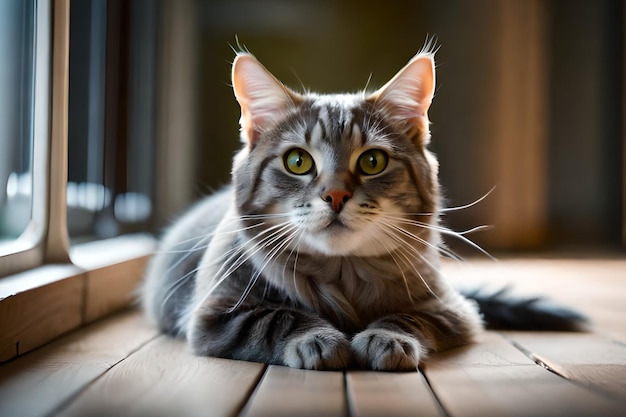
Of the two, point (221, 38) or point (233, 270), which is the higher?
point (221, 38)

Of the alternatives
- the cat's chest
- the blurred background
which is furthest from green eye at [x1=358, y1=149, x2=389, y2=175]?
the blurred background

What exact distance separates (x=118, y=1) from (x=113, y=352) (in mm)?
1995

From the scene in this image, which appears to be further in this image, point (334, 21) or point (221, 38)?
point (334, 21)

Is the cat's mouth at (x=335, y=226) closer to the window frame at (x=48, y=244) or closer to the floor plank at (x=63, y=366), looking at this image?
the floor plank at (x=63, y=366)

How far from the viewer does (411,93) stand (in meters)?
1.65

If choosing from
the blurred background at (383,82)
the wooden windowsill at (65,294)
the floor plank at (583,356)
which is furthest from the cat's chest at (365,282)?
the blurred background at (383,82)

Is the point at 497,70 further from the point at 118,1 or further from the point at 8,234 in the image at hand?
the point at 8,234

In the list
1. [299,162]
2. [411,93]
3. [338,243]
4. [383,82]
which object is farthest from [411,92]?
→ [383,82]

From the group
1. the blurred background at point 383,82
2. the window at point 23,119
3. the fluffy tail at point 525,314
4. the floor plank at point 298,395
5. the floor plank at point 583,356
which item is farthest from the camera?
the blurred background at point 383,82

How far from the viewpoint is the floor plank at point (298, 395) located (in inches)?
42.4

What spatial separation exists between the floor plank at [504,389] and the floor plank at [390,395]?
3 cm

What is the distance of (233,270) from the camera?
5.29 ft

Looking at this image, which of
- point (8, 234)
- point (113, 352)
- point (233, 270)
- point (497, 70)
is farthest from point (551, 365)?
point (497, 70)

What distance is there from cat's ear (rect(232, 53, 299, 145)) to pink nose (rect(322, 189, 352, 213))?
1.13 feet
